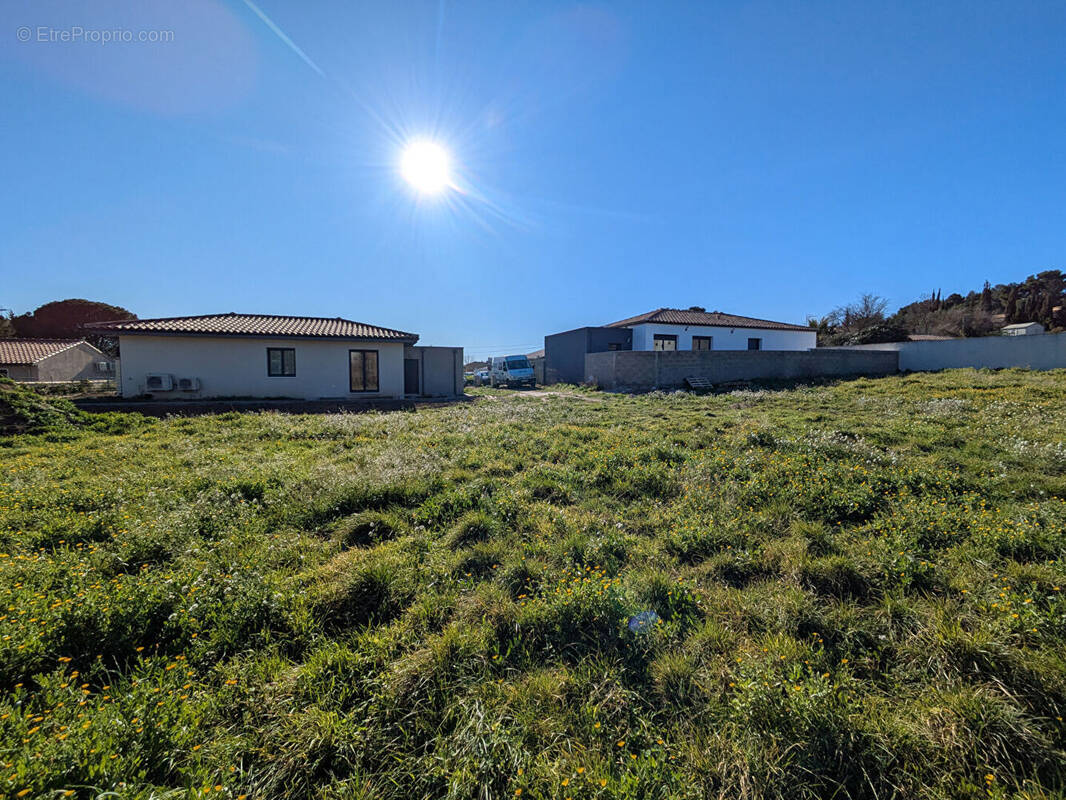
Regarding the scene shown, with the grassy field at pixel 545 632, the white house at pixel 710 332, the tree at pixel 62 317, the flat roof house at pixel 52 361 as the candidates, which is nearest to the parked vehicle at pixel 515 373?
the white house at pixel 710 332

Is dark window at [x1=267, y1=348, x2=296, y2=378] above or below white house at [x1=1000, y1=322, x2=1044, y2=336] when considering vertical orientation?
below

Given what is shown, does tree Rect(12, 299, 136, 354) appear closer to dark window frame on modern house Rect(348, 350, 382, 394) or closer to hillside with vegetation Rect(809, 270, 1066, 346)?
dark window frame on modern house Rect(348, 350, 382, 394)

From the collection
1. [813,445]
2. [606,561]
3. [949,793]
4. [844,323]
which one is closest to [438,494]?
[606,561]

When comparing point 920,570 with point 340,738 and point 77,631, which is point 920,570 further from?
point 77,631

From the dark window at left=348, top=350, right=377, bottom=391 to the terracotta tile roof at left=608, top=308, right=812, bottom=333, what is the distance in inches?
634

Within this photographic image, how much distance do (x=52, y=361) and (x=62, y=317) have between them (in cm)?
1940

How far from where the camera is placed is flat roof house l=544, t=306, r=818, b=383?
25016mm

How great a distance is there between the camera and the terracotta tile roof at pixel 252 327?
14320mm

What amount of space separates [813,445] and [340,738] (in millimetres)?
6387

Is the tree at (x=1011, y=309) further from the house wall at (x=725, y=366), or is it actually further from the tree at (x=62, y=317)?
the tree at (x=62, y=317)

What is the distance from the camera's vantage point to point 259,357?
51.9 feet

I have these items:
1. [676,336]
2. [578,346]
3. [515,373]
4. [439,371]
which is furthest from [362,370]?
[676,336]

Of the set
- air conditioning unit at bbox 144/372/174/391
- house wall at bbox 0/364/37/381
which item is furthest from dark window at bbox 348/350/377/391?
house wall at bbox 0/364/37/381

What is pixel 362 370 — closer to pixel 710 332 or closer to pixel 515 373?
pixel 515 373
